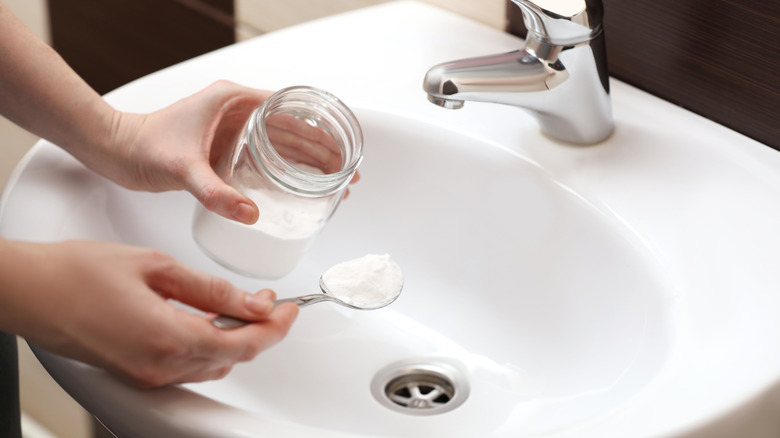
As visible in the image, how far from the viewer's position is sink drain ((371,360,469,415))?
557mm

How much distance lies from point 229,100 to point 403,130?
0.41 feet

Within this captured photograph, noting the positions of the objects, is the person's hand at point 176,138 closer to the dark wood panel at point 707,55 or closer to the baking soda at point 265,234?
the baking soda at point 265,234

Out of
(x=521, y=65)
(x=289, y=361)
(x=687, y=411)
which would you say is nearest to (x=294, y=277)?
(x=289, y=361)

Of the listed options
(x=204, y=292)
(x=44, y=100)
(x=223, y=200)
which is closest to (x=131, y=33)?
(x=44, y=100)

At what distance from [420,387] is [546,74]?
21 centimetres

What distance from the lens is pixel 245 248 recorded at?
1.75ft

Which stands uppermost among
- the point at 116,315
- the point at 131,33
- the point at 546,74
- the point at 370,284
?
the point at 131,33

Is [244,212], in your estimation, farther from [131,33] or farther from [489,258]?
[131,33]

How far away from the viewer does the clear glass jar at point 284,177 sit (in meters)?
0.50

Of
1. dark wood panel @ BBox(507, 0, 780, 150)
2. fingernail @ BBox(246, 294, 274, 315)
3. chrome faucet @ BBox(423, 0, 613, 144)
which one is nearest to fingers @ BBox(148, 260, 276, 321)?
fingernail @ BBox(246, 294, 274, 315)

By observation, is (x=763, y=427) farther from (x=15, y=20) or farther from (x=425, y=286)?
(x=15, y=20)

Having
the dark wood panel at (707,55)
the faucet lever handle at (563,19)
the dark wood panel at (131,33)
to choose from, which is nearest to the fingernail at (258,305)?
the faucet lever handle at (563,19)

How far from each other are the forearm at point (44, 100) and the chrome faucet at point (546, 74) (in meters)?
0.21

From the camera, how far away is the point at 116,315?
0.38m
